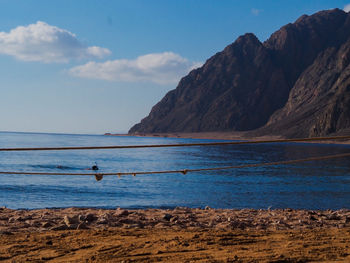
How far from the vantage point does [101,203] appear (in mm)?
18922

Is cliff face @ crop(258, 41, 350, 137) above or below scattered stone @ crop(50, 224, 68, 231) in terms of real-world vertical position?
above

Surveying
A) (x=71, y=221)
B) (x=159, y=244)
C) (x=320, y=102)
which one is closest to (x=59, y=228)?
(x=71, y=221)

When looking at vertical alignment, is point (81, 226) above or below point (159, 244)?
below

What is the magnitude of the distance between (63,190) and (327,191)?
15.9 meters

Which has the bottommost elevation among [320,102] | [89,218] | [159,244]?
[89,218]

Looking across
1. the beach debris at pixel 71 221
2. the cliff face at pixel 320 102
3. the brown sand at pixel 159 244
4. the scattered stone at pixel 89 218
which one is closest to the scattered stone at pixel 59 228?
the brown sand at pixel 159 244

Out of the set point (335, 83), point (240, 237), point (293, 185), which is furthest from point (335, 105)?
point (240, 237)

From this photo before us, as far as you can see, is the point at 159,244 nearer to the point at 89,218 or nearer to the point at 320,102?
the point at 89,218

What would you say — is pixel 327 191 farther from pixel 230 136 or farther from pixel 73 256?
pixel 230 136

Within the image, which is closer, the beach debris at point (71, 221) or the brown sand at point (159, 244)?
the brown sand at point (159, 244)

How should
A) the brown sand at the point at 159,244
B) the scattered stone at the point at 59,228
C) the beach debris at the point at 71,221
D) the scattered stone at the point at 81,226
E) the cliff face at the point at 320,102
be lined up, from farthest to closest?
the cliff face at the point at 320,102 → the beach debris at the point at 71,221 → the scattered stone at the point at 81,226 → the scattered stone at the point at 59,228 → the brown sand at the point at 159,244

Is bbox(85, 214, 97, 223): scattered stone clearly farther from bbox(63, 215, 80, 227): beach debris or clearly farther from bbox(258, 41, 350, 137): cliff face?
bbox(258, 41, 350, 137): cliff face

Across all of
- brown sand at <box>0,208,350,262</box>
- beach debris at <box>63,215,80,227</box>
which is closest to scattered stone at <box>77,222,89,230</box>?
brown sand at <box>0,208,350,262</box>

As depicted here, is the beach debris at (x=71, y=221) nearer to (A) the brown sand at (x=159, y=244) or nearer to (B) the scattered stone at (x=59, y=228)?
(A) the brown sand at (x=159, y=244)
